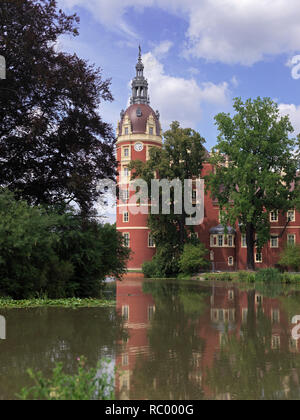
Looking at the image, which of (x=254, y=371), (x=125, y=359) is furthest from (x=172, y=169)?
(x=254, y=371)

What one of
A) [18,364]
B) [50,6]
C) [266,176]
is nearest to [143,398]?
[18,364]

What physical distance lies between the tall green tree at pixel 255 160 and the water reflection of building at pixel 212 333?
878 inches

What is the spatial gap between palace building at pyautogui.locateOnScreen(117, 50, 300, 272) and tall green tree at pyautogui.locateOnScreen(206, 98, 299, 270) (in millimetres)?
10228

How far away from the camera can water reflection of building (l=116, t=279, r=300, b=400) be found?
592 cm

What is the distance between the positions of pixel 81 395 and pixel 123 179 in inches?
2077

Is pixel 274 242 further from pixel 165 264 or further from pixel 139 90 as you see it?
pixel 139 90

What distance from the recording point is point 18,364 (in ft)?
21.1

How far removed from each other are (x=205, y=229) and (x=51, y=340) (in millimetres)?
46251

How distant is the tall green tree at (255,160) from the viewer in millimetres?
37781

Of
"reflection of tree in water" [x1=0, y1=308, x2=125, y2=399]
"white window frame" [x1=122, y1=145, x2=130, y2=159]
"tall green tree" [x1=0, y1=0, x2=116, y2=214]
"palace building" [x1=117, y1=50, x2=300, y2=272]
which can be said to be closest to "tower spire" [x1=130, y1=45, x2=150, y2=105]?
"palace building" [x1=117, y1=50, x2=300, y2=272]

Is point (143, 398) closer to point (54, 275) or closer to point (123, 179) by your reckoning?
point (54, 275)

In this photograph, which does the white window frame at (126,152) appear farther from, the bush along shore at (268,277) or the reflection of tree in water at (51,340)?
the reflection of tree in water at (51,340)

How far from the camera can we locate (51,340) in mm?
8266

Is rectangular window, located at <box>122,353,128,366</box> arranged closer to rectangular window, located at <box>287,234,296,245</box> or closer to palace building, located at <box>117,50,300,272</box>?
palace building, located at <box>117,50,300,272</box>
